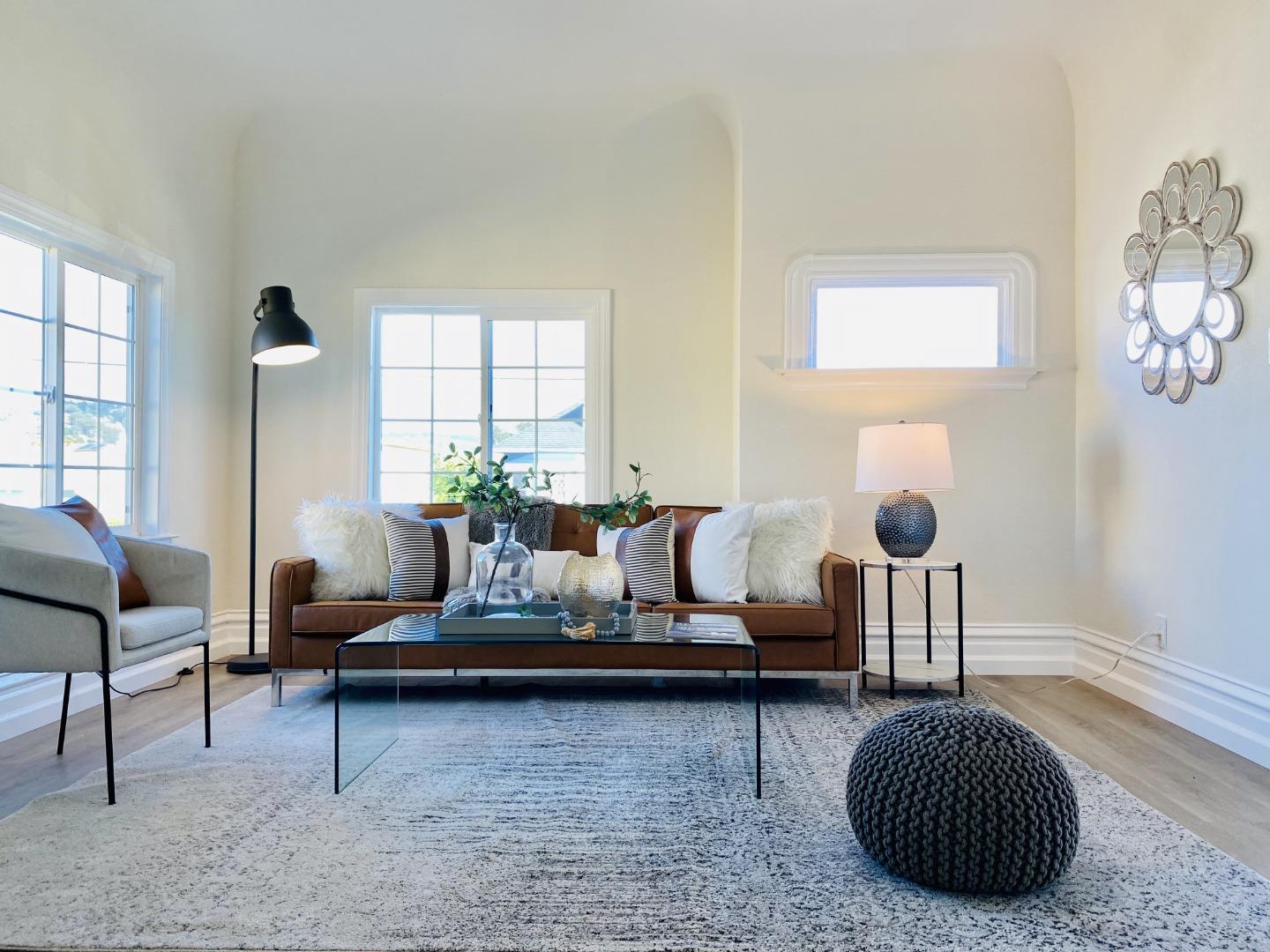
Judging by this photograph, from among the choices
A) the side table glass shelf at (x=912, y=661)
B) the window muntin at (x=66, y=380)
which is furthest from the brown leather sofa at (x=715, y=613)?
the window muntin at (x=66, y=380)

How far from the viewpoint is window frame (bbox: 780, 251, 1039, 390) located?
14.3 feet

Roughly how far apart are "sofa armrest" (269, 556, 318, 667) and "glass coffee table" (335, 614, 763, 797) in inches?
19.6

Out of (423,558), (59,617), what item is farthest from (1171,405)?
(59,617)

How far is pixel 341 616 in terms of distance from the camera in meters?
3.61

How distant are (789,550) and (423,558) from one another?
5.36 ft

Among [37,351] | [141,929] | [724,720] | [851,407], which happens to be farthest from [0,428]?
[851,407]

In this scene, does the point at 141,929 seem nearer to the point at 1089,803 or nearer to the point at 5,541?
the point at 5,541

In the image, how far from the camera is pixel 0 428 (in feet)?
10.7

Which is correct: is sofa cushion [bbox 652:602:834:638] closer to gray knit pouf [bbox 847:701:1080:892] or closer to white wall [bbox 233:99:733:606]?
white wall [bbox 233:99:733:606]

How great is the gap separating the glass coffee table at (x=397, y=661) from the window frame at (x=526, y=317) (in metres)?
1.61

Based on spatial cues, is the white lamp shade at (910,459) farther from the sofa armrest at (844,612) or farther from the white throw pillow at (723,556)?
the white throw pillow at (723,556)

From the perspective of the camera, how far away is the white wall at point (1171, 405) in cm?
301

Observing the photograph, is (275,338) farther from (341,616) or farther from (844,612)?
(844,612)

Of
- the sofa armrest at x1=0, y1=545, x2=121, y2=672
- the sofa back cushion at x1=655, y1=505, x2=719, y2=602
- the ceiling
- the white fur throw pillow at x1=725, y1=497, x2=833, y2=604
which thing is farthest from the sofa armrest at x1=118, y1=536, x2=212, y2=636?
the white fur throw pillow at x1=725, y1=497, x2=833, y2=604
